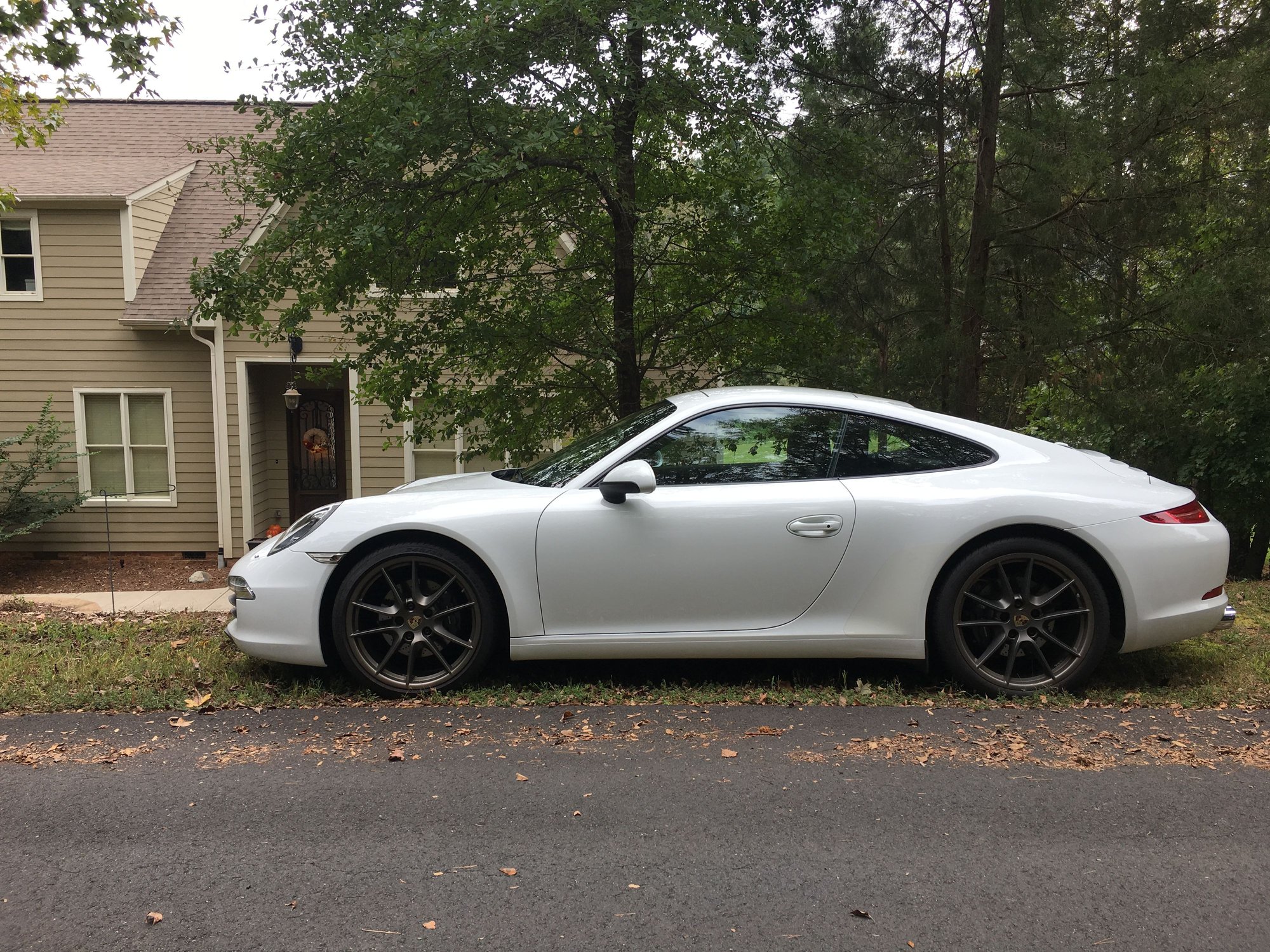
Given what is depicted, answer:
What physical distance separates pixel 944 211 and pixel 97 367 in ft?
40.6

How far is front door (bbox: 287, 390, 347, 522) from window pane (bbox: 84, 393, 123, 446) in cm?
252

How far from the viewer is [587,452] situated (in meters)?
4.97

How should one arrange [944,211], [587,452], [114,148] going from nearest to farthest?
[587,452] → [944,211] → [114,148]

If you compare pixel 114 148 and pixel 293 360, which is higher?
pixel 114 148

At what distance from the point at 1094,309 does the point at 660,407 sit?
266 inches

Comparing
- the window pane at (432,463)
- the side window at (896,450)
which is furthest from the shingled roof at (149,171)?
the side window at (896,450)

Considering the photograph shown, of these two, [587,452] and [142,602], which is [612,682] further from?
[142,602]

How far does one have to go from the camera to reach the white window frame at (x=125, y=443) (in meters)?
14.8

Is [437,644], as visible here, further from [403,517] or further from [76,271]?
[76,271]

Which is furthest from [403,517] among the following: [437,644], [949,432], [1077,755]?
[1077,755]

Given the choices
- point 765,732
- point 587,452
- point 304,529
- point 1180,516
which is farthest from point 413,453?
point 1180,516

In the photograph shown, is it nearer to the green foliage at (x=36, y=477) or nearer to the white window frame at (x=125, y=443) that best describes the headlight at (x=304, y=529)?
the green foliage at (x=36, y=477)

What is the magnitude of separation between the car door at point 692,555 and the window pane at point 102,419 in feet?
42.7

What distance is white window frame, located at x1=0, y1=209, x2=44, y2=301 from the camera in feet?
47.3
